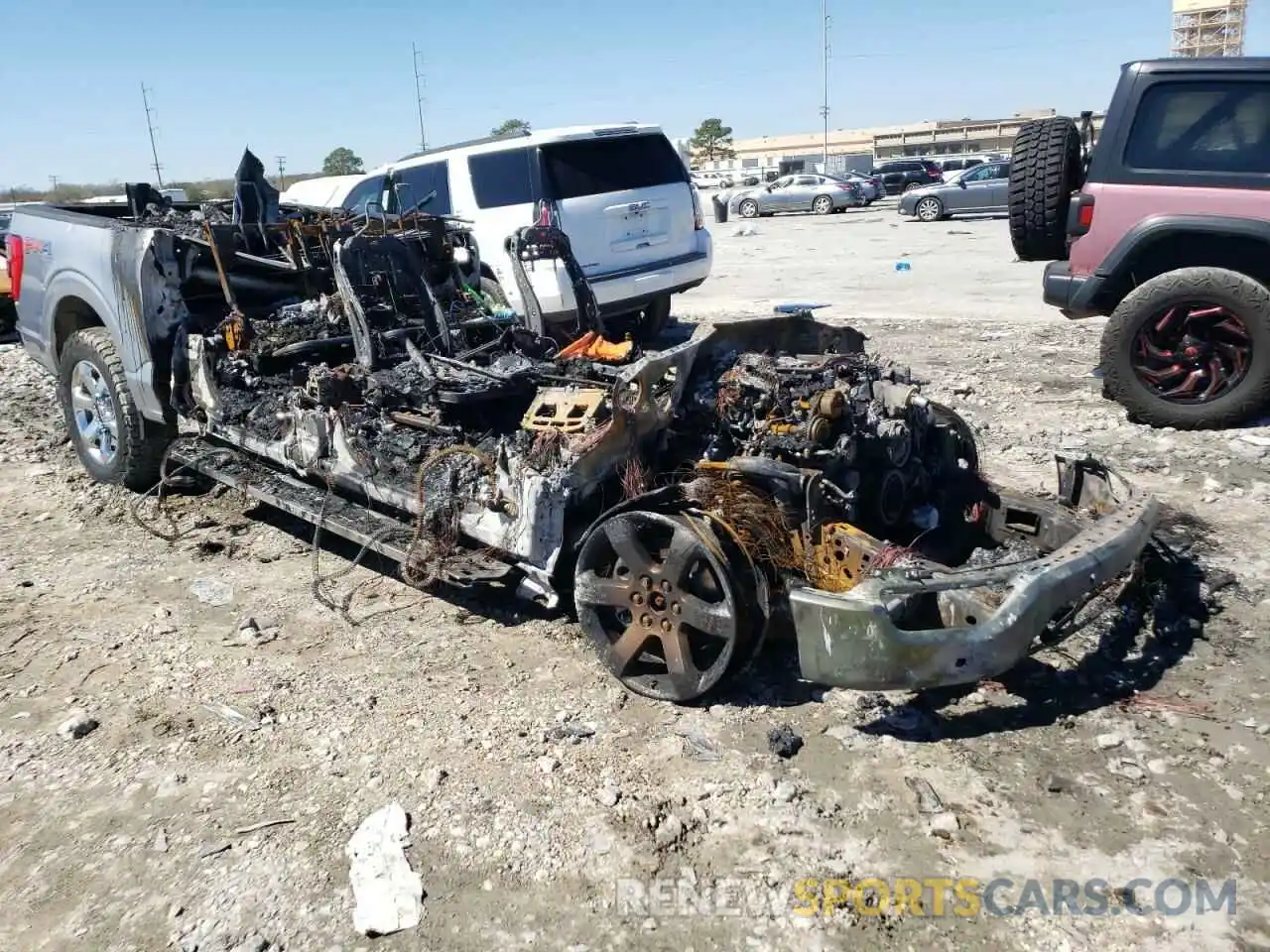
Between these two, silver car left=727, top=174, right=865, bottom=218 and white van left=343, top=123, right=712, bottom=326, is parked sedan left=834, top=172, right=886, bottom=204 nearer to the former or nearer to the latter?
silver car left=727, top=174, right=865, bottom=218

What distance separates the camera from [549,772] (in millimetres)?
3115

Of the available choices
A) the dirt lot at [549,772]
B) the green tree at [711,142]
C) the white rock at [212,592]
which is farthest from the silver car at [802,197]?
the green tree at [711,142]

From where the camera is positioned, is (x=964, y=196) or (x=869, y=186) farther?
(x=869, y=186)

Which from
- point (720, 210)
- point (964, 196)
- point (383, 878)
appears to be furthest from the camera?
point (720, 210)

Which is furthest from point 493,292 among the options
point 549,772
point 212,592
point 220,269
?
point 549,772

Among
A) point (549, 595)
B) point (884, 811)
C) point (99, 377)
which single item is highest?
point (99, 377)

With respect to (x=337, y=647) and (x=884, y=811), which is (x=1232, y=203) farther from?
(x=337, y=647)

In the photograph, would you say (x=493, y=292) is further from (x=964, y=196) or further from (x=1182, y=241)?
(x=964, y=196)

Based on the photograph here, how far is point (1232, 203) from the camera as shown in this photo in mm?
6047

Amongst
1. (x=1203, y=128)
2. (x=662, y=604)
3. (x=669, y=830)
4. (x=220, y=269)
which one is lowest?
(x=669, y=830)

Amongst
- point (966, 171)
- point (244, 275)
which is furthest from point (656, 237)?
point (966, 171)

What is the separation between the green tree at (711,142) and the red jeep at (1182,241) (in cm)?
6195

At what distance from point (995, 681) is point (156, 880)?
287 centimetres

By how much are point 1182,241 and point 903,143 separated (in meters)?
61.8
